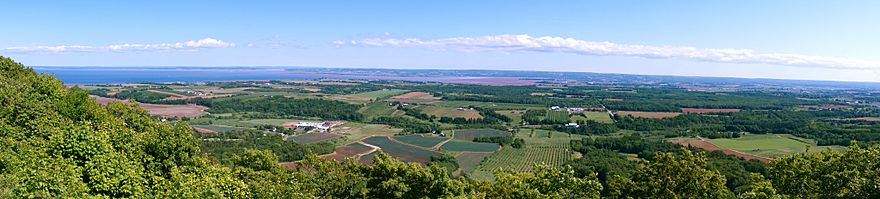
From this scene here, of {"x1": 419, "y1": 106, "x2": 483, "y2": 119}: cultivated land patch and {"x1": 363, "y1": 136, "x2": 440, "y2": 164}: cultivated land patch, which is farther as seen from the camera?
{"x1": 419, "y1": 106, "x2": 483, "y2": 119}: cultivated land patch

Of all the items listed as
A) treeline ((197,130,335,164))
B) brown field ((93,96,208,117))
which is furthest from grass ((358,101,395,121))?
treeline ((197,130,335,164))

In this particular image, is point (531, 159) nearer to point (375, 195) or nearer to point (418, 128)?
point (418, 128)

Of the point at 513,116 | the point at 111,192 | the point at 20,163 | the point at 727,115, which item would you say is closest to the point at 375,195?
the point at 111,192

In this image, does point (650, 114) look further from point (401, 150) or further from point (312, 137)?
point (312, 137)

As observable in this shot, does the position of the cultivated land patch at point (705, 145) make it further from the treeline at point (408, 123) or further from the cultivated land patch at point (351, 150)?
the cultivated land patch at point (351, 150)

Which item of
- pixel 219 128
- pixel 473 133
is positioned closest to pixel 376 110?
pixel 473 133

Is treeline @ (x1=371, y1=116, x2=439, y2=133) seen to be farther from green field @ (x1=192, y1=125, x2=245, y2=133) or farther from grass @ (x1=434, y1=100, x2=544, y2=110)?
grass @ (x1=434, y1=100, x2=544, y2=110)
